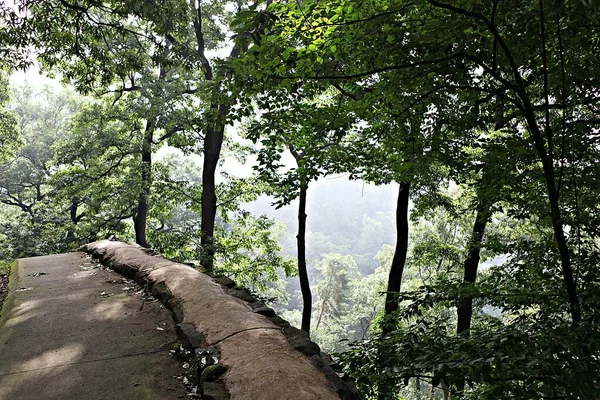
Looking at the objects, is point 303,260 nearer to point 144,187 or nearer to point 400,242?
point 400,242

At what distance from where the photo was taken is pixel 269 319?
3.96m

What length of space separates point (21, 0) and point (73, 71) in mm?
1729

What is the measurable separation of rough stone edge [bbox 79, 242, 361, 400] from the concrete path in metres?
0.16

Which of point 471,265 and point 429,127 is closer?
point 429,127

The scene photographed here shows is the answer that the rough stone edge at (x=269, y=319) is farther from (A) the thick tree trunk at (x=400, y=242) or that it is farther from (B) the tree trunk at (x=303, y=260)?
(B) the tree trunk at (x=303, y=260)

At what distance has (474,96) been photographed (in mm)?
4277

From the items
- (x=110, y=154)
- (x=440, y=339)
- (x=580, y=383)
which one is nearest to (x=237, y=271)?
(x=110, y=154)

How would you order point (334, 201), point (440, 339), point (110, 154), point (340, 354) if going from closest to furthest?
point (440, 339), point (340, 354), point (110, 154), point (334, 201)

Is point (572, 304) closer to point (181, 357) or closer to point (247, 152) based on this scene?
point (181, 357)

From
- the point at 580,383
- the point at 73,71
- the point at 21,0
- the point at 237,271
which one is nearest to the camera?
the point at 580,383

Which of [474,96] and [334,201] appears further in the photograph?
[334,201]

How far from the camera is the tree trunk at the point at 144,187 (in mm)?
14766

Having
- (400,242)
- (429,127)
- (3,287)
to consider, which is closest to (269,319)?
(429,127)

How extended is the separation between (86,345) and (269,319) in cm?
179
